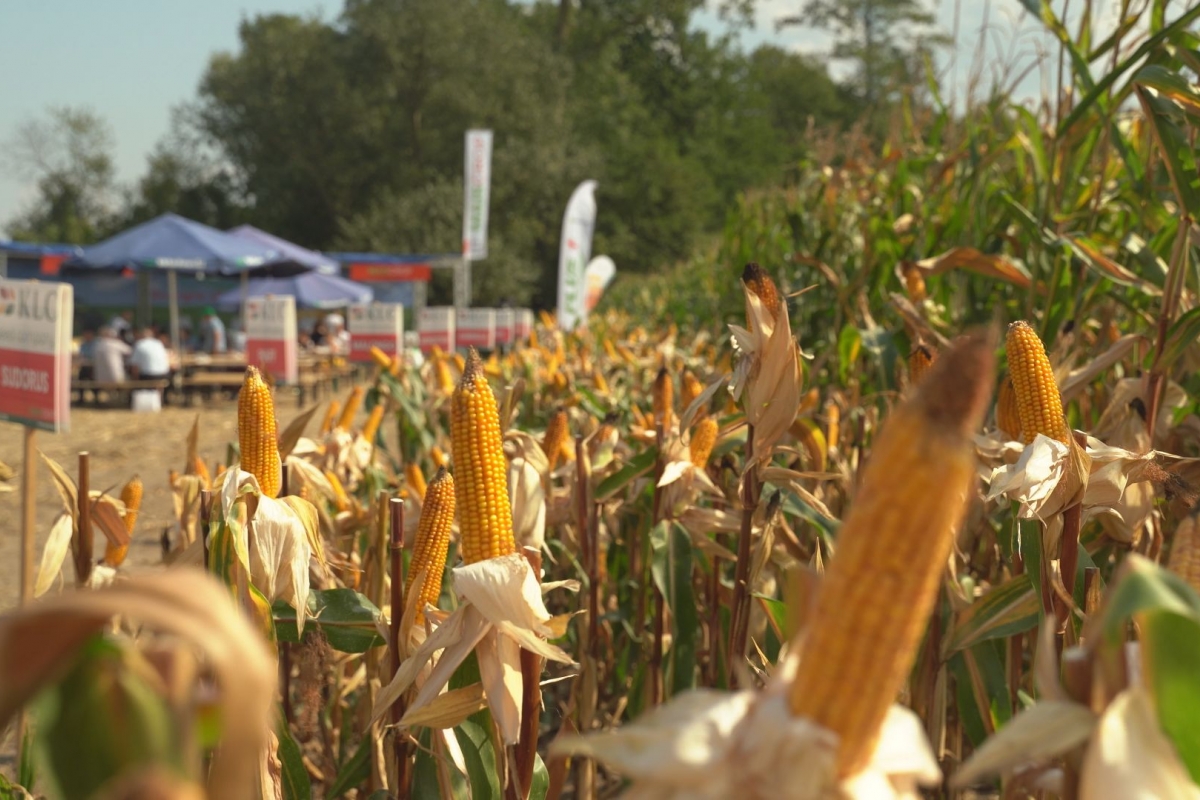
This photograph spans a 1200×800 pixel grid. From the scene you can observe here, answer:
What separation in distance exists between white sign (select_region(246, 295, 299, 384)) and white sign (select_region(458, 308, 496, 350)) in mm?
3115

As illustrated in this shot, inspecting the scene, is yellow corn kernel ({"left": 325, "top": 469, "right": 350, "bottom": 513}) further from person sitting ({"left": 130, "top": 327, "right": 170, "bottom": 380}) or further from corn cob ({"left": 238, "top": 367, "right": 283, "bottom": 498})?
person sitting ({"left": 130, "top": 327, "right": 170, "bottom": 380})

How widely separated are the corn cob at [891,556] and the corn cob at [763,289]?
1.08 m

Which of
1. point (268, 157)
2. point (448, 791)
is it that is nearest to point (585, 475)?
point (448, 791)

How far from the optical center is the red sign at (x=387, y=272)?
83.2 ft

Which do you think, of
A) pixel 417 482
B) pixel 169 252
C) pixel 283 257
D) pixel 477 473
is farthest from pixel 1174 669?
pixel 283 257

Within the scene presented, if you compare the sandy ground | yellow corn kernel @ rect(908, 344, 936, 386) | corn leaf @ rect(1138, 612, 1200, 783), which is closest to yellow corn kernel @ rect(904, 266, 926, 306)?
yellow corn kernel @ rect(908, 344, 936, 386)

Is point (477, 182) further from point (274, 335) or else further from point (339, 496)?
point (339, 496)

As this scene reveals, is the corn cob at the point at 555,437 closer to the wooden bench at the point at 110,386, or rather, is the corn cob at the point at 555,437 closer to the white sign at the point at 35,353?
the white sign at the point at 35,353

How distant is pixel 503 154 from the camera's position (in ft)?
106

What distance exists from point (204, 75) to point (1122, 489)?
40.5 m

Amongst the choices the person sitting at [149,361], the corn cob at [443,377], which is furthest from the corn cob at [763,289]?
the person sitting at [149,361]

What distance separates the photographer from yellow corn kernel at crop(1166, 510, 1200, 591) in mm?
792

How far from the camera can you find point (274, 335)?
22.6ft

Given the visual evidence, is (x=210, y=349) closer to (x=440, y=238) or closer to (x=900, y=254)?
(x=440, y=238)
